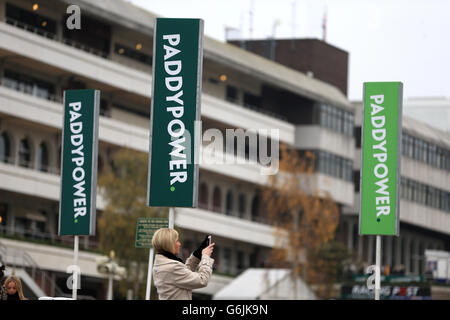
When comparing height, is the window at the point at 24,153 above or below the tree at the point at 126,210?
above

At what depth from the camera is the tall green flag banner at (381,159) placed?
2170 cm

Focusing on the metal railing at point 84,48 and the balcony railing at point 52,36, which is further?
the metal railing at point 84,48

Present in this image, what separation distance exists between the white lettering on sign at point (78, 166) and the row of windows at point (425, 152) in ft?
198

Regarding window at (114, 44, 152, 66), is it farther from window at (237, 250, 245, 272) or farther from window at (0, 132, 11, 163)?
window at (237, 250, 245, 272)

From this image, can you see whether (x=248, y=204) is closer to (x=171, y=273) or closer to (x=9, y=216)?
(x=9, y=216)

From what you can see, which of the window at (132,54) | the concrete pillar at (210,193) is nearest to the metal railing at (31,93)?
the window at (132,54)

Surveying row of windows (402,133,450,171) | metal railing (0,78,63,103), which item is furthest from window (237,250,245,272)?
metal railing (0,78,63,103)

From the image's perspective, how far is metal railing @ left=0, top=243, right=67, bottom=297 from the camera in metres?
Answer: 49.0

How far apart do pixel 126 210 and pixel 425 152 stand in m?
38.6

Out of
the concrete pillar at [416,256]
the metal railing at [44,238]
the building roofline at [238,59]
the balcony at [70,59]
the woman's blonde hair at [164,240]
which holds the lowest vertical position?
the woman's blonde hair at [164,240]

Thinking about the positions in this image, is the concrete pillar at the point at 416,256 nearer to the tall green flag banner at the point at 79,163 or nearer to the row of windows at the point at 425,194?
the row of windows at the point at 425,194

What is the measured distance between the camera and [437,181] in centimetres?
8844

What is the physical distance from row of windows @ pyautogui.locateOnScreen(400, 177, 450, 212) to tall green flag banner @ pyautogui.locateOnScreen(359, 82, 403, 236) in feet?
193
